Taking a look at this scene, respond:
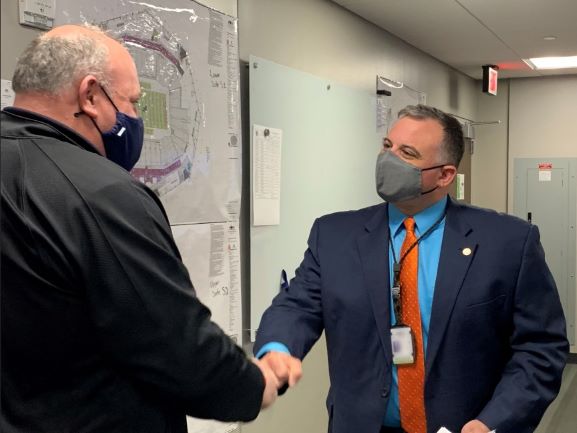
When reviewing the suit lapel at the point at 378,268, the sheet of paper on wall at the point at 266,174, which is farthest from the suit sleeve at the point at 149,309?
the sheet of paper on wall at the point at 266,174

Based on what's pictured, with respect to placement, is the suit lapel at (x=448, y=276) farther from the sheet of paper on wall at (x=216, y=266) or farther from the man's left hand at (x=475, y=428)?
the sheet of paper on wall at (x=216, y=266)

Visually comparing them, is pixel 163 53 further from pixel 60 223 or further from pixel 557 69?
pixel 557 69

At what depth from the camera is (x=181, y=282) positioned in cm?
108

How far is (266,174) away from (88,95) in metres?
1.76

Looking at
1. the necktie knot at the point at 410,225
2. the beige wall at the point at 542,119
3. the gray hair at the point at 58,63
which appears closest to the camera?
the gray hair at the point at 58,63

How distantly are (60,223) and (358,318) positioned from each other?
95 cm

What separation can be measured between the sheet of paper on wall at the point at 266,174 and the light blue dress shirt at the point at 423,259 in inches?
40.6

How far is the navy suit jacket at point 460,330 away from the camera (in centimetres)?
162

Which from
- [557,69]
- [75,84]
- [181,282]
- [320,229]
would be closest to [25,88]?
[75,84]

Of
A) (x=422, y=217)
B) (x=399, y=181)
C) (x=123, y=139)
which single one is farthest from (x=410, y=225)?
(x=123, y=139)

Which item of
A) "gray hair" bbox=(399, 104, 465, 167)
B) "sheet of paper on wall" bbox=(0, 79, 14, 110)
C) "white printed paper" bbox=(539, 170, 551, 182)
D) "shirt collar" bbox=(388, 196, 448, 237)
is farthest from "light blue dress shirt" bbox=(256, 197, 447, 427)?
"white printed paper" bbox=(539, 170, 551, 182)

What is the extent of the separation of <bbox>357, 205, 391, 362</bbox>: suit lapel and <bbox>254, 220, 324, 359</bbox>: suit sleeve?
0.48 ft

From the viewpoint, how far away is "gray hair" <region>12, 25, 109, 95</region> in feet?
3.62

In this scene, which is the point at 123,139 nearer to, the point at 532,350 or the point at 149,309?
the point at 149,309
